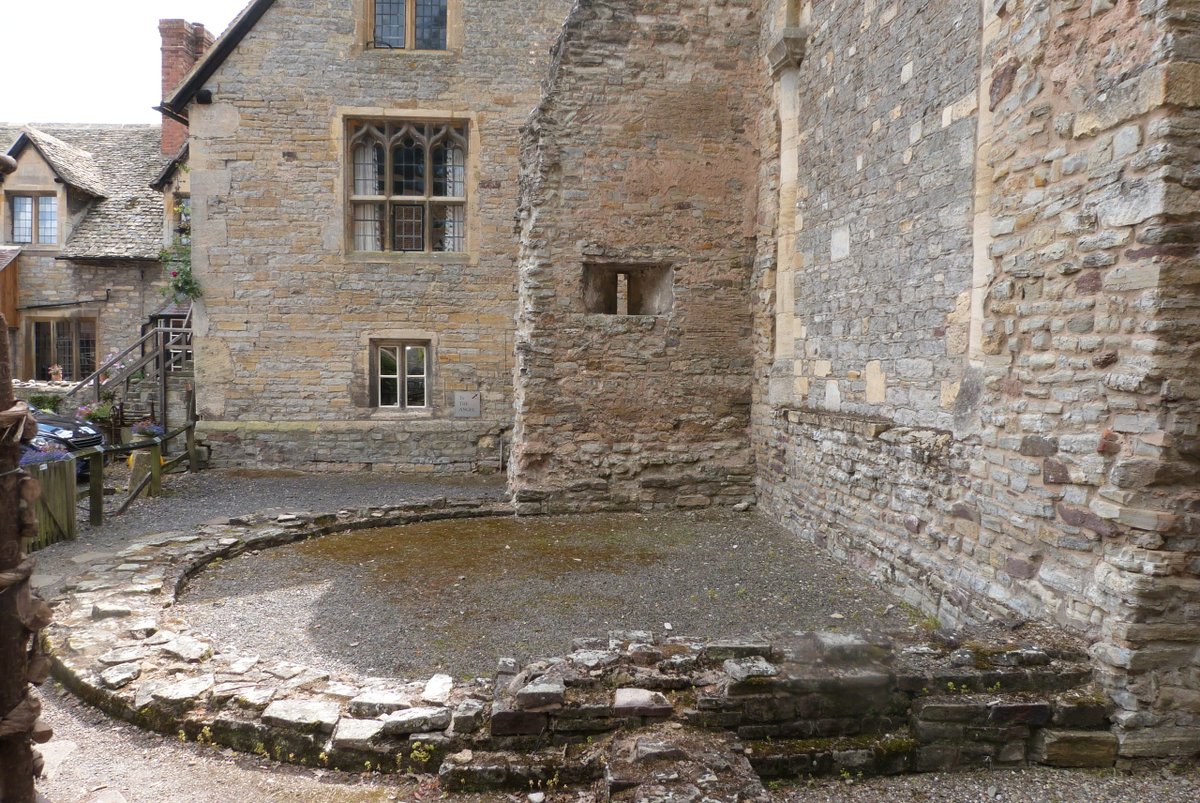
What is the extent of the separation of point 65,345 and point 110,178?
4.76 m

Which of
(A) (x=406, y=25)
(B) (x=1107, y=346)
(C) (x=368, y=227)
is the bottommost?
(B) (x=1107, y=346)

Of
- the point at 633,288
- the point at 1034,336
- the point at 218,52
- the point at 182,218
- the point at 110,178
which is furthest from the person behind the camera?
the point at 110,178

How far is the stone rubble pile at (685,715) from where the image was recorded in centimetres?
333

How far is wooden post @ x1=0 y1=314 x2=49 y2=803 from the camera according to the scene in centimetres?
259

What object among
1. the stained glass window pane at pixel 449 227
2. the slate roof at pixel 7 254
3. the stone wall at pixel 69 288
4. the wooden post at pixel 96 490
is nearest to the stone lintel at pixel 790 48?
the stained glass window pane at pixel 449 227

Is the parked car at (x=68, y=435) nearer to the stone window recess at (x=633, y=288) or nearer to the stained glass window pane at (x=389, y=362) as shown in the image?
the stained glass window pane at (x=389, y=362)

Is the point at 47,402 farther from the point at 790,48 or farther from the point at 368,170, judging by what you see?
the point at 790,48

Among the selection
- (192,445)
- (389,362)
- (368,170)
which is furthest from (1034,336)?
(192,445)

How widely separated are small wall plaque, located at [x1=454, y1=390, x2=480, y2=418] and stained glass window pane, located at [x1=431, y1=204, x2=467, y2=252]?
7.99ft

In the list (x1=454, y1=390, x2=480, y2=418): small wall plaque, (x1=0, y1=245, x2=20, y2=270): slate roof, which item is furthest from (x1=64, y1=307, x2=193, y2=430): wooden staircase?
(x1=0, y1=245, x2=20, y2=270): slate roof

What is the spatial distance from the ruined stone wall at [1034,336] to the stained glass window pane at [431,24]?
7.70 m

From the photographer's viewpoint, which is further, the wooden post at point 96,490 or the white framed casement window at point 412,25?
the white framed casement window at point 412,25

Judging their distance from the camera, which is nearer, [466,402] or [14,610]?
[14,610]

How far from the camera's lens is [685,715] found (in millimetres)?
3504
